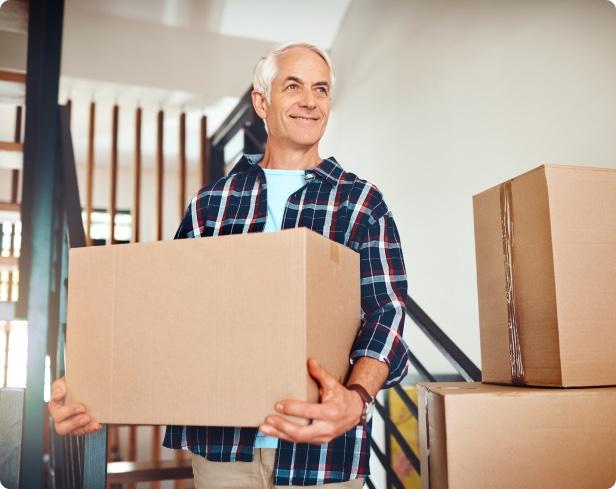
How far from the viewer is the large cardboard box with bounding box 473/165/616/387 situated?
101cm

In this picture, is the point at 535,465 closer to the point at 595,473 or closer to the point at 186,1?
the point at 595,473

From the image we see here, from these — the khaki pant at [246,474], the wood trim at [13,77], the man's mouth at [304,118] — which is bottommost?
the khaki pant at [246,474]

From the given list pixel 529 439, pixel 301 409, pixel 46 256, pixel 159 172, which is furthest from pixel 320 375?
pixel 159 172

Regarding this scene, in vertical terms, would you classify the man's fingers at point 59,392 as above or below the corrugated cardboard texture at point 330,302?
below

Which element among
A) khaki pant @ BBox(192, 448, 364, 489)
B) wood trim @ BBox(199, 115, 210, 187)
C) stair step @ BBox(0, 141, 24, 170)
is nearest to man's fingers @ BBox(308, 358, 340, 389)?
khaki pant @ BBox(192, 448, 364, 489)

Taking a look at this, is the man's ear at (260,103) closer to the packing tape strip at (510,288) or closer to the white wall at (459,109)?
the packing tape strip at (510,288)

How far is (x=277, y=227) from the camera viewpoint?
1078 mm

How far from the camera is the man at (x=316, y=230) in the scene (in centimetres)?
81

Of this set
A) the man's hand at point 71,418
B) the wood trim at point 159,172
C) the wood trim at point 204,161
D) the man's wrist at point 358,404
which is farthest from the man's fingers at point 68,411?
the wood trim at point 159,172

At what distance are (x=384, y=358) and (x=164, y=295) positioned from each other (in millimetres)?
315

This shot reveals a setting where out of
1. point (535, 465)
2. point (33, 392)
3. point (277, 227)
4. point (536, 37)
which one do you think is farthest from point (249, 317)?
point (536, 37)

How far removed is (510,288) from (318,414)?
1.73 ft

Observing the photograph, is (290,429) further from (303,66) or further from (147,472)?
(147,472)

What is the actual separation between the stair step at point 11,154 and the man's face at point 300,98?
1.20 m
